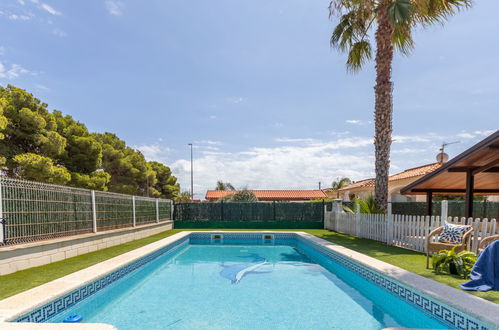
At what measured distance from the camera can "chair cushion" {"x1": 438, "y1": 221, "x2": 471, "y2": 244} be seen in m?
6.68

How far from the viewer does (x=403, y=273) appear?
566 centimetres

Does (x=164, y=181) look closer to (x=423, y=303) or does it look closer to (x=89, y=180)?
(x=89, y=180)

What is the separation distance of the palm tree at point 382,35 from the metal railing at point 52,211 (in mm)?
10108

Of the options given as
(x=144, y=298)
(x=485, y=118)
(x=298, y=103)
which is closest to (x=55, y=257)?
(x=144, y=298)

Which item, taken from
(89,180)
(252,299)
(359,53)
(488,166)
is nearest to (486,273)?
(252,299)

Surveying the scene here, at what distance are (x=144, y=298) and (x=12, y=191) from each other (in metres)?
3.77

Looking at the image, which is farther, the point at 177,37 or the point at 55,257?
the point at 177,37

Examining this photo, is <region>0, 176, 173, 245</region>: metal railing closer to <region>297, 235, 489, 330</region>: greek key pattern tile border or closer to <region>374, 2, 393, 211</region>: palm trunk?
<region>297, 235, 489, 330</region>: greek key pattern tile border

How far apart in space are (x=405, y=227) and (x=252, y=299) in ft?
19.8

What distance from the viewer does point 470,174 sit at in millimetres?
8727

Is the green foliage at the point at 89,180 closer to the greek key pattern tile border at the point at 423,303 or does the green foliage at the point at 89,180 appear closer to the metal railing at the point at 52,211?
the metal railing at the point at 52,211

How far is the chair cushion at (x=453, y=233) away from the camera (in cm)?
668

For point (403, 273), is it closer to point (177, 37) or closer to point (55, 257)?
point (55, 257)

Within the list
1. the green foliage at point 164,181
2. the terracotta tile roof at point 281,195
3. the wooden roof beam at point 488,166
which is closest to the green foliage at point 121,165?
the green foliage at point 164,181
